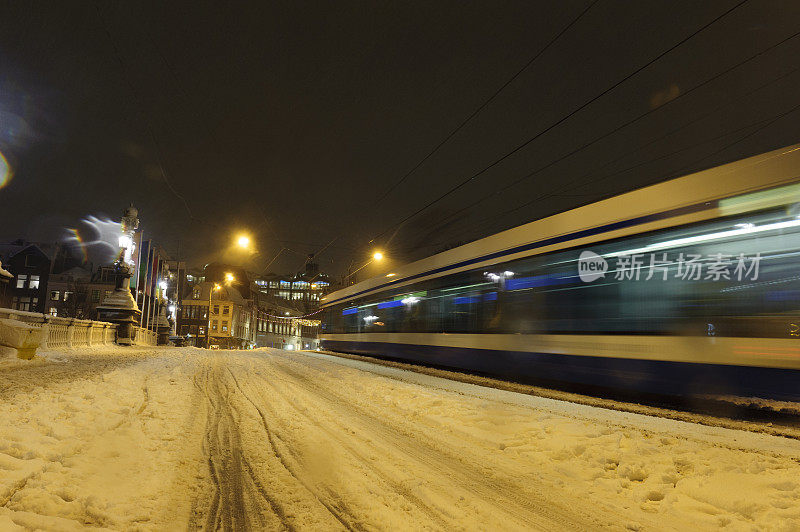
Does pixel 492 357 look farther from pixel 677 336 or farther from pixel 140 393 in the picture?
pixel 140 393

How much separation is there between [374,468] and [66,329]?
19.0m

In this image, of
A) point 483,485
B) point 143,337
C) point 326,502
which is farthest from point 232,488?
point 143,337

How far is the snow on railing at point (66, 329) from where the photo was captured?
554 inches

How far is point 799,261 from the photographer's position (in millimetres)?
5688

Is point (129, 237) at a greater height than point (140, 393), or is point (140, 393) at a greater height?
point (129, 237)

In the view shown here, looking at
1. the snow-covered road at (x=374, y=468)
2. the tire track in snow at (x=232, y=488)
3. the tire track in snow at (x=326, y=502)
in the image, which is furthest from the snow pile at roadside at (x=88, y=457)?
the tire track in snow at (x=326, y=502)

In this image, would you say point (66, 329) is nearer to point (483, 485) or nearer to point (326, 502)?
point (326, 502)

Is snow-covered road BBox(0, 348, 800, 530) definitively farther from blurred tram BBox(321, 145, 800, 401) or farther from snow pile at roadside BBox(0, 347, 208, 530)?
blurred tram BBox(321, 145, 800, 401)

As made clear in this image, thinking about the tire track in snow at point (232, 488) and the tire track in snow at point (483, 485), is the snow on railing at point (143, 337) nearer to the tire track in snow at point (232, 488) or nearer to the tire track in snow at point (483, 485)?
the tire track in snow at point (232, 488)

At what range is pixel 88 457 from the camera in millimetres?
3984

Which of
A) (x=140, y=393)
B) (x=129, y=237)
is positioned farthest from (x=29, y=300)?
(x=140, y=393)

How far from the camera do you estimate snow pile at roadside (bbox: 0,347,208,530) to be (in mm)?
2908

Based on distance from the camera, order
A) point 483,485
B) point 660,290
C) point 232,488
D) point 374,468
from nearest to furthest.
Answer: point 232,488 → point 483,485 → point 374,468 → point 660,290

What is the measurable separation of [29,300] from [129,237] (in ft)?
123
